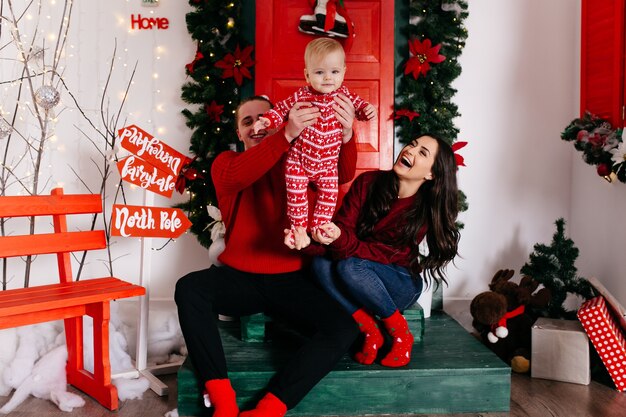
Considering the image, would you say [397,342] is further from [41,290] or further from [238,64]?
[238,64]

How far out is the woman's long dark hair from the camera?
2201 millimetres

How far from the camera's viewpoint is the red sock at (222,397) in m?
1.88

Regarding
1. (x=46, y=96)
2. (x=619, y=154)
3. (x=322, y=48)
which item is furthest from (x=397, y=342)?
(x=46, y=96)

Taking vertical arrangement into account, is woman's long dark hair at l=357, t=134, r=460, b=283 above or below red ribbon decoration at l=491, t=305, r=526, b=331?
above

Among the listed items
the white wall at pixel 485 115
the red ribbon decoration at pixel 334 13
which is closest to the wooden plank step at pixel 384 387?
the white wall at pixel 485 115

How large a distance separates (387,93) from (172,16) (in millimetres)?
1298

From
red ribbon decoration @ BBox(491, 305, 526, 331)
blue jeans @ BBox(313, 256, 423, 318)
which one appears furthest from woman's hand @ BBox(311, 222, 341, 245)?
red ribbon decoration @ BBox(491, 305, 526, 331)

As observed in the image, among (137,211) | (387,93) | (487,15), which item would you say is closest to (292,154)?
(137,211)

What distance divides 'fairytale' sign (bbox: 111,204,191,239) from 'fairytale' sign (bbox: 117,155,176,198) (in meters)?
0.10

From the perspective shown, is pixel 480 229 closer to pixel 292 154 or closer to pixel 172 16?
pixel 292 154

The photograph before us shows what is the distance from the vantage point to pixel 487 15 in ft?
10.9

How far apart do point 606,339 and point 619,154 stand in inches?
31.8

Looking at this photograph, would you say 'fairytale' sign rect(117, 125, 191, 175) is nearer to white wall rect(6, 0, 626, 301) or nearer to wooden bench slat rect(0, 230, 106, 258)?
wooden bench slat rect(0, 230, 106, 258)

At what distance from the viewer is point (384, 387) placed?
2.11 metres
